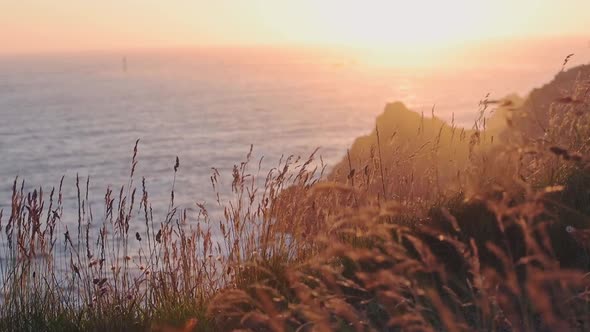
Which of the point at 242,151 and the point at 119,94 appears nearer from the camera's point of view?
the point at 242,151

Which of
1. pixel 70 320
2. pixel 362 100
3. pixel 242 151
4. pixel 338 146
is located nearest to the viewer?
pixel 70 320

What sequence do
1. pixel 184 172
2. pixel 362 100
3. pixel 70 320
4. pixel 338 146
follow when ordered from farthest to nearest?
pixel 362 100 < pixel 338 146 < pixel 184 172 < pixel 70 320

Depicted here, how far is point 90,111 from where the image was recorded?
10531 cm

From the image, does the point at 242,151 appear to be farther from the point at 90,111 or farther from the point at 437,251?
the point at 437,251

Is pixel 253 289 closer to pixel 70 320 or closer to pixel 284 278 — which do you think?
pixel 284 278

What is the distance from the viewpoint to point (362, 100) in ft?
423

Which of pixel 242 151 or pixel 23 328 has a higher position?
pixel 23 328

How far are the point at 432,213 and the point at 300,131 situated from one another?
79.4 metres

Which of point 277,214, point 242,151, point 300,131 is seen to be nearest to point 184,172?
point 242,151

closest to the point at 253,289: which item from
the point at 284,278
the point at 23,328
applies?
the point at 284,278

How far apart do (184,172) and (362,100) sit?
252ft

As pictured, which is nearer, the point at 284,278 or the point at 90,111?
the point at 284,278

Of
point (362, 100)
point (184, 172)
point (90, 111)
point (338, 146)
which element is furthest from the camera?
point (362, 100)

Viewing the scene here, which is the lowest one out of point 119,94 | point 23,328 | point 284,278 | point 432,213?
point 119,94
